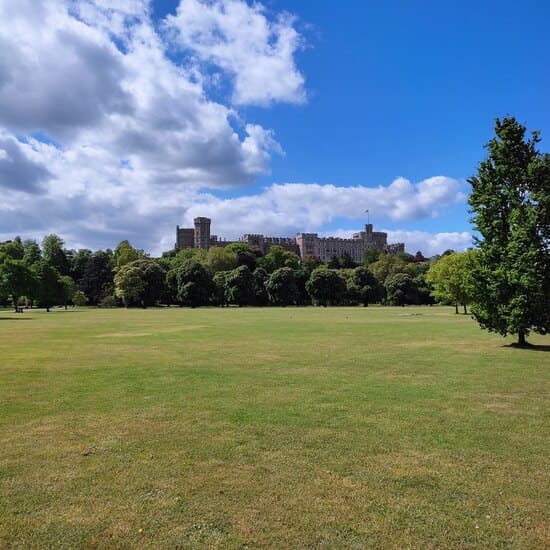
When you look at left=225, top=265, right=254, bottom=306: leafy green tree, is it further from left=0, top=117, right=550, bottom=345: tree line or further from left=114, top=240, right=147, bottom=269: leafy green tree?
left=114, top=240, right=147, bottom=269: leafy green tree

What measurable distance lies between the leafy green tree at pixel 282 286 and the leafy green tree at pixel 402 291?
21111mm

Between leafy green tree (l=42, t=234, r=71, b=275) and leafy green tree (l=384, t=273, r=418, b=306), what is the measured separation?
86.2m

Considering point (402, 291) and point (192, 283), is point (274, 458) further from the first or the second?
point (402, 291)

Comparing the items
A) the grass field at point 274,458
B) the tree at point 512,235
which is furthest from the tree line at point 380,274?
the grass field at point 274,458

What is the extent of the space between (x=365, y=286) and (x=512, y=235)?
8699cm

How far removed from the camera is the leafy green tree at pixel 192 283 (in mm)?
100750

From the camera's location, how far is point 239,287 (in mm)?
105125

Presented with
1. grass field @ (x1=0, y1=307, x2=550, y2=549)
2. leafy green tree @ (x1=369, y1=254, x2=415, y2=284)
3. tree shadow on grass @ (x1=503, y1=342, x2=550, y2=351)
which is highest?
leafy green tree @ (x1=369, y1=254, x2=415, y2=284)

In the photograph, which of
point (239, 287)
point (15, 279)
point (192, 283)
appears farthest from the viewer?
point (239, 287)

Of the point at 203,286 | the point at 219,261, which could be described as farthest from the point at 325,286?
the point at 219,261

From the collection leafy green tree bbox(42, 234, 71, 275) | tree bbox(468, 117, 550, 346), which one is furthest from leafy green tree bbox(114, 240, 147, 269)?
tree bbox(468, 117, 550, 346)

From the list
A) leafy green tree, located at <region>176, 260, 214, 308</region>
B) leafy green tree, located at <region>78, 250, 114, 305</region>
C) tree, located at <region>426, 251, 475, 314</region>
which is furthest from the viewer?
leafy green tree, located at <region>78, 250, 114, 305</region>

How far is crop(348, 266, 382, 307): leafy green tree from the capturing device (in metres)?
110

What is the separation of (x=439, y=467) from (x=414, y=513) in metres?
1.70
